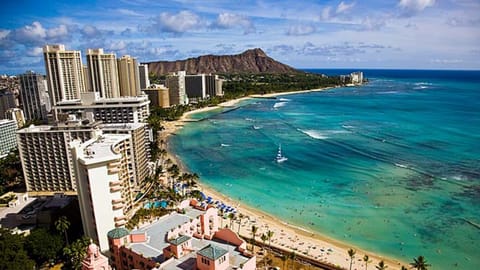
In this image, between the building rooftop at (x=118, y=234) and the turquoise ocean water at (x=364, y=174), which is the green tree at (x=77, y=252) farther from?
the turquoise ocean water at (x=364, y=174)

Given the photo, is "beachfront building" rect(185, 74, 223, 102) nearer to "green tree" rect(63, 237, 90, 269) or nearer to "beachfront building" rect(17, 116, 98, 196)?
"beachfront building" rect(17, 116, 98, 196)

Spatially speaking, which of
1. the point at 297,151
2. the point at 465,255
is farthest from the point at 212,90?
the point at 465,255

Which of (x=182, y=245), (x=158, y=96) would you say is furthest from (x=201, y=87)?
(x=182, y=245)

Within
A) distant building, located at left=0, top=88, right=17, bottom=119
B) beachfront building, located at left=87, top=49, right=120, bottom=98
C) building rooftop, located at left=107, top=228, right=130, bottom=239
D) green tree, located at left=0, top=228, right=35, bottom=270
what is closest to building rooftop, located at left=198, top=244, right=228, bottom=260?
building rooftop, located at left=107, top=228, right=130, bottom=239

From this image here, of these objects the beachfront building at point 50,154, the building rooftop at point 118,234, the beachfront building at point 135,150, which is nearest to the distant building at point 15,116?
the beachfront building at point 50,154

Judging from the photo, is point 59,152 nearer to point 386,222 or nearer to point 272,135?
point 386,222

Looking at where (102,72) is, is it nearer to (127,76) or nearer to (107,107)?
(127,76)
